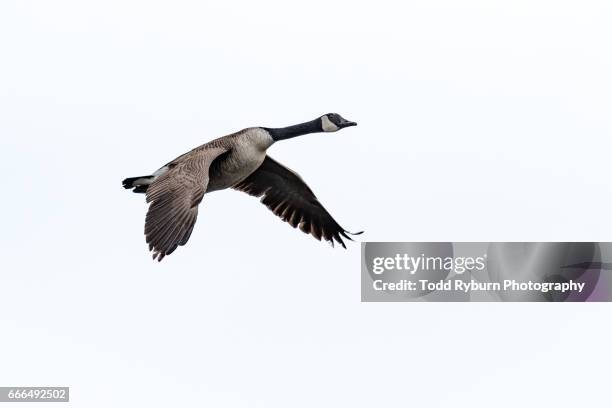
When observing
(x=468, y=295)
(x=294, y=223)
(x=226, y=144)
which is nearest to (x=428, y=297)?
(x=468, y=295)

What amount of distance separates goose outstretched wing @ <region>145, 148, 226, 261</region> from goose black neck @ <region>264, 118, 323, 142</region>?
1.20 meters

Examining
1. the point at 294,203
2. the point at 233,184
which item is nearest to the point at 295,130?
the point at 233,184

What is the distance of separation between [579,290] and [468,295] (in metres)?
1.74

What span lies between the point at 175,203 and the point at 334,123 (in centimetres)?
305

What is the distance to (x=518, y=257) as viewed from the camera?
18.0 meters

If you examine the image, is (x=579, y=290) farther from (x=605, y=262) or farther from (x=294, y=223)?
(x=294, y=223)

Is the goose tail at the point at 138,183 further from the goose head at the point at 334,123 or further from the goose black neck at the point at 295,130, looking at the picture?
the goose head at the point at 334,123

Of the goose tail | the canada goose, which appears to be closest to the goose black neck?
the canada goose

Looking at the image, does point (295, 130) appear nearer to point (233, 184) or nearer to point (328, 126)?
point (328, 126)

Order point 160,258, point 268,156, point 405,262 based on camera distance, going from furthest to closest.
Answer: point 405,262
point 268,156
point 160,258

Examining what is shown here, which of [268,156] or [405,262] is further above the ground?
[268,156]

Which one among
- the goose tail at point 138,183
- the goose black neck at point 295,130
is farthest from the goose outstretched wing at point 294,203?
the goose tail at point 138,183

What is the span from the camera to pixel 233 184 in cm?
1573

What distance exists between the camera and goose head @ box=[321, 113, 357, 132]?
15.9 metres
